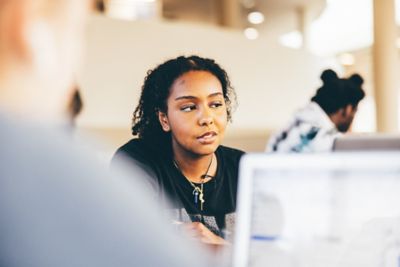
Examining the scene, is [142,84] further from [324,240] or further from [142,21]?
[324,240]

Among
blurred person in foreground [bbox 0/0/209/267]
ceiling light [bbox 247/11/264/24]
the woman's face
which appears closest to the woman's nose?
the woman's face

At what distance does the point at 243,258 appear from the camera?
Result: 1.98 feet

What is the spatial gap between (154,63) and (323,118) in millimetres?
450

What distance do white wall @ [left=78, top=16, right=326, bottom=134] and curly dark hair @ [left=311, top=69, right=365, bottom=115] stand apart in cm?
10

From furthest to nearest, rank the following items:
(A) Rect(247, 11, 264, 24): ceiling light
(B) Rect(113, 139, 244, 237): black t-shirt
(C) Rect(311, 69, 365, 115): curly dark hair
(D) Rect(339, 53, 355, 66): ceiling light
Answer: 1. (A) Rect(247, 11, 264, 24): ceiling light
2. (D) Rect(339, 53, 355, 66): ceiling light
3. (C) Rect(311, 69, 365, 115): curly dark hair
4. (B) Rect(113, 139, 244, 237): black t-shirt

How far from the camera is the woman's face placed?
2.79 feet

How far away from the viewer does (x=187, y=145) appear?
0.87 meters

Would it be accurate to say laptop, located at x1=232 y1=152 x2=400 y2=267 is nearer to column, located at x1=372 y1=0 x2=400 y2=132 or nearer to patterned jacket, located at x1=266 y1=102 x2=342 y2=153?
patterned jacket, located at x1=266 y1=102 x2=342 y2=153

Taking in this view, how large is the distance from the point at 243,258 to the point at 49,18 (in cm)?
35

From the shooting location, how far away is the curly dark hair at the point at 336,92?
3.98 ft

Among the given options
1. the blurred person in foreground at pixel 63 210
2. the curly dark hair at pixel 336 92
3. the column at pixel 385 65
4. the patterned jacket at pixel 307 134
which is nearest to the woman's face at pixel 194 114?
the patterned jacket at pixel 307 134

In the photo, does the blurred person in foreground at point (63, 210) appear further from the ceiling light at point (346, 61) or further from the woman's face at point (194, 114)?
the ceiling light at point (346, 61)

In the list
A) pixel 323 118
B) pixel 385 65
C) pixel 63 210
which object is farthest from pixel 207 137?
pixel 385 65

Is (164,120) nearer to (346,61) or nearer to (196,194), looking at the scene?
(196,194)
